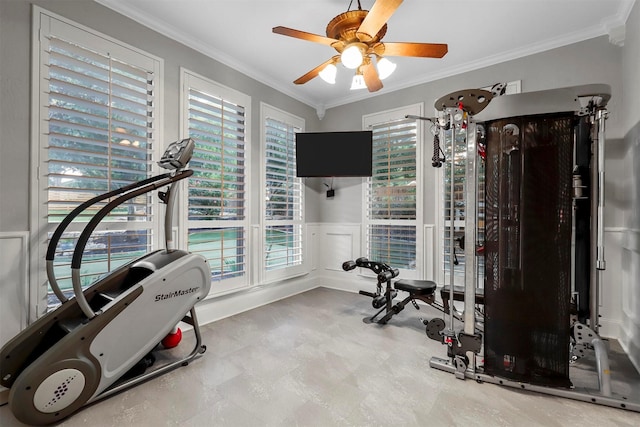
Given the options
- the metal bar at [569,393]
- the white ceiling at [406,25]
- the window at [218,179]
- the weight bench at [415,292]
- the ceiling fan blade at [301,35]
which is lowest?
the metal bar at [569,393]

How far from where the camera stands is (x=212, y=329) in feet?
9.22

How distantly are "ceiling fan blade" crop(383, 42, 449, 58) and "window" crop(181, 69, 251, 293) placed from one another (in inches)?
72.0

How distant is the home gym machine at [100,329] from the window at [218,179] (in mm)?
700

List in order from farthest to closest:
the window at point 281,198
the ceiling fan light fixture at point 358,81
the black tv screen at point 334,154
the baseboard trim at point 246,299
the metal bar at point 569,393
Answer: the black tv screen at point 334,154 < the window at point 281,198 < the baseboard trim at point 246,299 < the ceiling fan light fixture at point 358,81 < the metal bar at point 569,393

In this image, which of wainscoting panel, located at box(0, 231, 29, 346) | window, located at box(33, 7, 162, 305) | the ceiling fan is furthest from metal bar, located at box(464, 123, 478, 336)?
wainscoting panel, located at box(0, 231, 29, 346)

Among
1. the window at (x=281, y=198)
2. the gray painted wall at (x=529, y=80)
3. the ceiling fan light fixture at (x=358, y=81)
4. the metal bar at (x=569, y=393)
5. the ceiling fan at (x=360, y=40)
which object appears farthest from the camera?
the window at (x=281, y=198)

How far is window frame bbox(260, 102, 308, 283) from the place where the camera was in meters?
3.56

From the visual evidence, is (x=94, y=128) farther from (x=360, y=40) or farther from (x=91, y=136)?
(x=360, y=40)

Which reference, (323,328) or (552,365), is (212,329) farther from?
(552,365)

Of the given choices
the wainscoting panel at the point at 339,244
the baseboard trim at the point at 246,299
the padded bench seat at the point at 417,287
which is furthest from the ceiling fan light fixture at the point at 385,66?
the baseboard trim at the point at 246,299

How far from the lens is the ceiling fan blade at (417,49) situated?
6.45 feet

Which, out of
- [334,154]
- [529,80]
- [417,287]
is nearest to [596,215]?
[417,287]

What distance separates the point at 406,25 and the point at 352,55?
1.06m

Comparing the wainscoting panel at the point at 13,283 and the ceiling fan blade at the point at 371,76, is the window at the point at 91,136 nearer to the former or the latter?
the wainscoting panel at the point at 13,283
